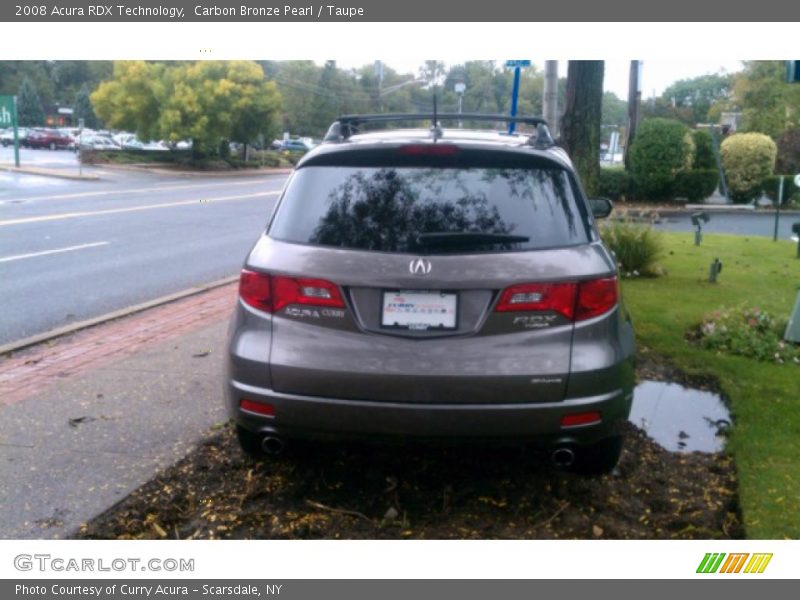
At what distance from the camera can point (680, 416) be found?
A: 559 cm

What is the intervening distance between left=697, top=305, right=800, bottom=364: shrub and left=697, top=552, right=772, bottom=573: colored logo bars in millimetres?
3353

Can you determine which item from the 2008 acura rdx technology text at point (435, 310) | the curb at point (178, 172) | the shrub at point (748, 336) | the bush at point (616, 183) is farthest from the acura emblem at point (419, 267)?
the curb at point (178, 172)

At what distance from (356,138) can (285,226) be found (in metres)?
0.71

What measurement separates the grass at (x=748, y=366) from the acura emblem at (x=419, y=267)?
1.86m

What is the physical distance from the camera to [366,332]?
366 cm

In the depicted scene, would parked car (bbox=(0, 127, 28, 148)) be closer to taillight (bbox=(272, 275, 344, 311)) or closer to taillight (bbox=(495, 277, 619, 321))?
taillight (bbox=(272, 275, 344, 311))

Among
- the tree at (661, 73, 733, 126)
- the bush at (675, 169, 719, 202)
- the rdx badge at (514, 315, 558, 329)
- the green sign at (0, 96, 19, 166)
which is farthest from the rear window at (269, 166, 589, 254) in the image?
the tree at (661, 73, 733, 126)

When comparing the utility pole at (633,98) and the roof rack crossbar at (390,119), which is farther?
the utility pole at (633,98)

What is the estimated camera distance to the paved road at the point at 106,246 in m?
9.69

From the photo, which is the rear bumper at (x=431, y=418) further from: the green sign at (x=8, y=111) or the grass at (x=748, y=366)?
the green sign at (x=8, y=111)

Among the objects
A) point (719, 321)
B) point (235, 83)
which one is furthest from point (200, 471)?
point (235, 83)

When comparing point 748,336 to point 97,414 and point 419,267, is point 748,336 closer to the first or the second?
point 419,267

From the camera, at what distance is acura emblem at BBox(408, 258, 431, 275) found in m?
3.62

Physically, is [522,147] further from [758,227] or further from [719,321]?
[758,227]
